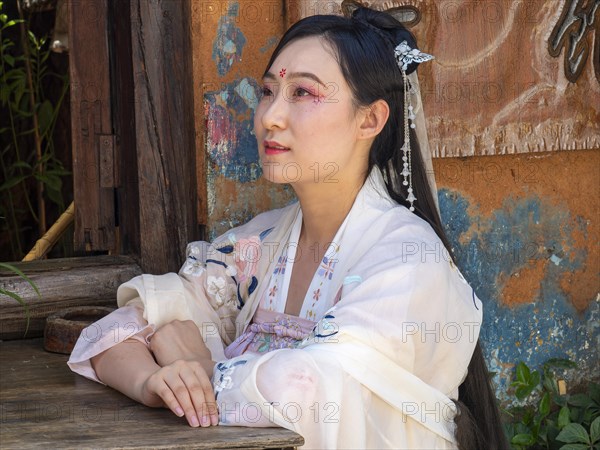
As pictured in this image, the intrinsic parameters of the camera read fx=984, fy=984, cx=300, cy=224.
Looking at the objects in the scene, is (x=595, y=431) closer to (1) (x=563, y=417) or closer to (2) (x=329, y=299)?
(1) (x=563, y=417)

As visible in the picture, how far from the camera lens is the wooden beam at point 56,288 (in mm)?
3182

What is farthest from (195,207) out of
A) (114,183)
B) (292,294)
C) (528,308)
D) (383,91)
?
(528,308)

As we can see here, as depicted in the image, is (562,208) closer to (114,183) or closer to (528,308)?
(528,308)

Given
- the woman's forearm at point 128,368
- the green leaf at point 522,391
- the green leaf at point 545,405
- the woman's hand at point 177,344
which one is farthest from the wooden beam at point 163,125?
the green leaf at point 545,405

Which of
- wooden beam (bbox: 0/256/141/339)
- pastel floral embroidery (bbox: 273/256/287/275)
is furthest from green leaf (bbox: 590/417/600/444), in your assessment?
wooden beam (bbox: 0/256/141/339)

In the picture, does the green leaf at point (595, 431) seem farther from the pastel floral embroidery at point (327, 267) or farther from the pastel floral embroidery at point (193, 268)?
the pastel floral embroidery at point (193, 268)

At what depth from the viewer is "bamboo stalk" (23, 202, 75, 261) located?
413 cm

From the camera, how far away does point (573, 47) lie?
3.26 meters

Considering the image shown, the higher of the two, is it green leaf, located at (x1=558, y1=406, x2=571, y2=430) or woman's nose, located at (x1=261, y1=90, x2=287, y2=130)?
woman's nose, located at (x1=261, y1=90, x2=287, y2=130)

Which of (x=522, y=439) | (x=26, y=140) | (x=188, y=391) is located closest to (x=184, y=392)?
(x=188, y=391)

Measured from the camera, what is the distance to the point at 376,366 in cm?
234

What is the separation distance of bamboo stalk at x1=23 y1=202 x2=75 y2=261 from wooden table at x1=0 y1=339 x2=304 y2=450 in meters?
1.37

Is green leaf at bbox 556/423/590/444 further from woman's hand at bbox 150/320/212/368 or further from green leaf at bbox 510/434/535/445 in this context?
woman's hand at bbox 150/320/212/368

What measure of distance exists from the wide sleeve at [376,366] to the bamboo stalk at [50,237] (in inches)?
78.0
